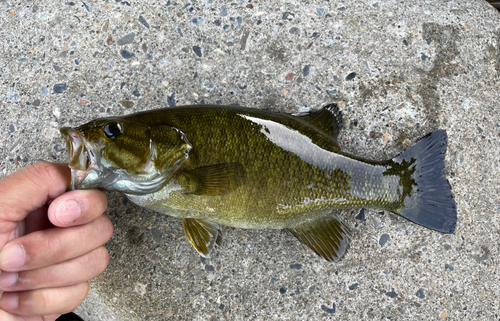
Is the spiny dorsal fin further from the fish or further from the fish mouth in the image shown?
the fish mouth

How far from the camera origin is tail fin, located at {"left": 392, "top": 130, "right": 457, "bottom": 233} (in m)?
2.09

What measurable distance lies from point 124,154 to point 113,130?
0.41 ft

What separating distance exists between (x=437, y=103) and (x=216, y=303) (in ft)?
6.54

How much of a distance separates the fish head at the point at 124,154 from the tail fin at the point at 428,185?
1.28m

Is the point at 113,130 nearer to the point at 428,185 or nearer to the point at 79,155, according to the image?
the point at 79,155

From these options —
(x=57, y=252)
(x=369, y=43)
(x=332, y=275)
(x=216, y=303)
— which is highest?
A: (x=369, y=43)

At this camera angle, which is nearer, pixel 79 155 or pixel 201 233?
pixel 79 155

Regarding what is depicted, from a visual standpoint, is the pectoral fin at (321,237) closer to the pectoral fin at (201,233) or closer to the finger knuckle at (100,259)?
the pectoral fin at (201,233)

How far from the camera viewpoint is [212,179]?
1881 millimetres

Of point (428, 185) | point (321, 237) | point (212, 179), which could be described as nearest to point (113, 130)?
point (212, 179)

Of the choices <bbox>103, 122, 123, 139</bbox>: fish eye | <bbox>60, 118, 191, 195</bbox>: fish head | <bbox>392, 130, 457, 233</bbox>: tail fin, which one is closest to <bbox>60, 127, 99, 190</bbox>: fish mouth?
<bbox>60, 118, 191, 195</bbox>: fish head

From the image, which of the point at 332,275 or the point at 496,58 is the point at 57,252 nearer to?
the point at 332,275

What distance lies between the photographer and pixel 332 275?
234 centimetres

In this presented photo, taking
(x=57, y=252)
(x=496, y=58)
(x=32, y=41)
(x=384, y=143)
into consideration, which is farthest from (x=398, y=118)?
(x=32, y=41)
